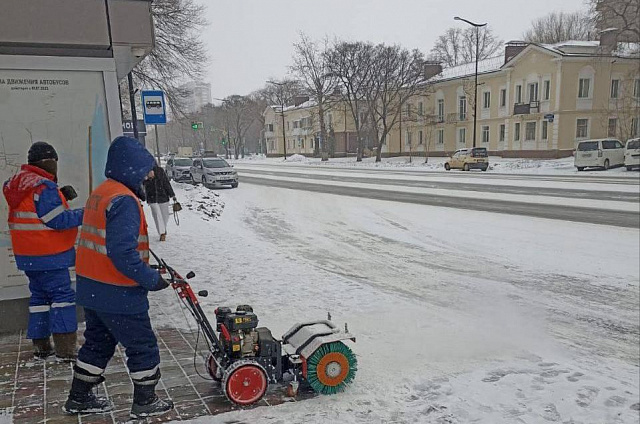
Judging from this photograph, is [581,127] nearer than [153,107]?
No

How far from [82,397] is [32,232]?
154 cm

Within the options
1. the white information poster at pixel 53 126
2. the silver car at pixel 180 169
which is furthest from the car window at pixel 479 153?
the white information poster at pixel 53 126

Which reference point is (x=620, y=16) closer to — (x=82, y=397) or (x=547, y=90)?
(x=547, y=90)

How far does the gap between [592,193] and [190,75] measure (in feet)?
59.4

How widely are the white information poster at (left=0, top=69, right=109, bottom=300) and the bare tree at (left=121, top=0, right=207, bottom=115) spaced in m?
15.3

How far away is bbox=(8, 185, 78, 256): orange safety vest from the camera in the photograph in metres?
4.20

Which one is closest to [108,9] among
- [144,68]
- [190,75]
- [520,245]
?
[520,245]

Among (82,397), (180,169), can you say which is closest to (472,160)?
(180,169)

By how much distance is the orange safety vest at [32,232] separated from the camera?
4203mm

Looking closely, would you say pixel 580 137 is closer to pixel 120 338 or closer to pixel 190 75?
pixel 190 75

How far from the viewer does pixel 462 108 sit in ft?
164

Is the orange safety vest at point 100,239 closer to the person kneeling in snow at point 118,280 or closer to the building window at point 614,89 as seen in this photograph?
the person kneeling in snow at point 118,280

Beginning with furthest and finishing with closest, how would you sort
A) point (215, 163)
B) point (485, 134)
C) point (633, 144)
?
point (485, 134) < point (633, 144) < point (215, 163)

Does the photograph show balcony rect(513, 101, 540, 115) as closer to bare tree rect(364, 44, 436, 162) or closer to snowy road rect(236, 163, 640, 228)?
bare tree rect(364, 44, 436, 162)
